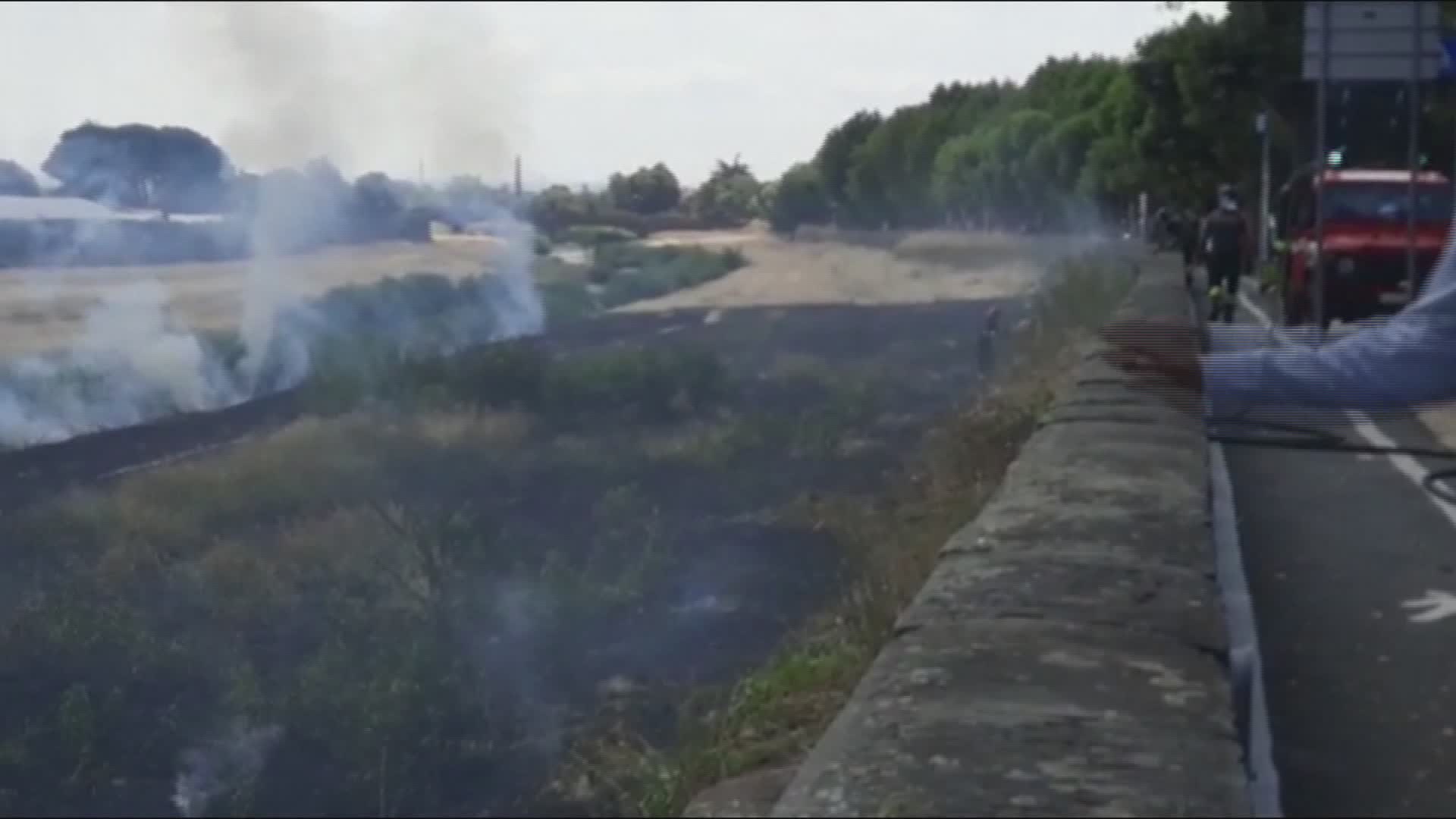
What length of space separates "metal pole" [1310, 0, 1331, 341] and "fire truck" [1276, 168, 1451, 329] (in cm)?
63

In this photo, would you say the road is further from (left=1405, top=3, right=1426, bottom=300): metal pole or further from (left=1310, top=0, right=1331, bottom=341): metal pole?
(left=1405, top=3, right=1426, bottom=300): metal pole

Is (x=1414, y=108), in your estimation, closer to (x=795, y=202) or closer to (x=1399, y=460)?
(x=1399, y=460)

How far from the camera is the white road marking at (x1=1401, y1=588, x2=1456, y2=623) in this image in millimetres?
9648

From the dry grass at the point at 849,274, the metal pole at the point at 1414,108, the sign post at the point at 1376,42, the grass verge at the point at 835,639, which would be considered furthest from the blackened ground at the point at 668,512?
the sign post at the point at 1376,42

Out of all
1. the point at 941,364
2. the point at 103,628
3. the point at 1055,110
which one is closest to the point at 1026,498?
the point at 103,628

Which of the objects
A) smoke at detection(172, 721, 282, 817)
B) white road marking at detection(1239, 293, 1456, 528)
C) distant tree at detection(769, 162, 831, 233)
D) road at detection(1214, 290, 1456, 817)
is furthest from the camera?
distant tree at detection(769, 162, 831, 233)

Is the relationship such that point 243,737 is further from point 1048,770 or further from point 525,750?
point 1048,770

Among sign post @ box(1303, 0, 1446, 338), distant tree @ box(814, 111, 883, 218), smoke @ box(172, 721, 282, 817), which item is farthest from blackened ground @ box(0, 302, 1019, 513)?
distant tree @ box(814, 111, 883, 218)

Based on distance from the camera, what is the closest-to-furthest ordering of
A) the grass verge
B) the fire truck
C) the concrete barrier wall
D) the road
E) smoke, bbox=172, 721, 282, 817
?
the concrete barrier wall < the grass verge < smoke, bbox=172, 721, 282, 817 < the road < the fire truck

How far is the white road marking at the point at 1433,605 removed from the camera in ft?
31.7

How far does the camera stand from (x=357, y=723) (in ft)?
24.5

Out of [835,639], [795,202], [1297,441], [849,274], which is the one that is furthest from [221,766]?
[795,202]

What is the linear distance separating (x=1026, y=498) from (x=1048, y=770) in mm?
3391

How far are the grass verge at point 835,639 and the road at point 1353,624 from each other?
124 centimetres
